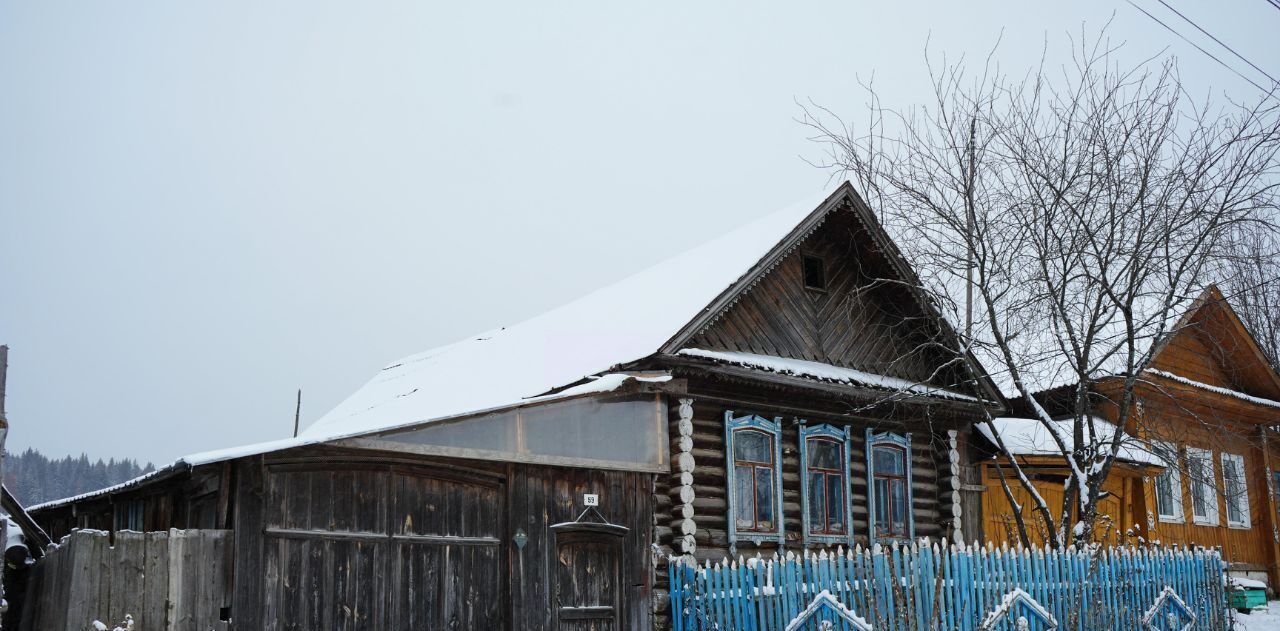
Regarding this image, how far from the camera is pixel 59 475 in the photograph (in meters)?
79.4

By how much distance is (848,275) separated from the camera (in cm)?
1933

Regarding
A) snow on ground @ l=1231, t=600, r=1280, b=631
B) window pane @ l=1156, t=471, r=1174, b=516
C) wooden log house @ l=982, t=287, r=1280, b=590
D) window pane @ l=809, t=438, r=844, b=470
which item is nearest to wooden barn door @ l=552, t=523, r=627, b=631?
window pane @ l=809, t=438, r=844, b=470

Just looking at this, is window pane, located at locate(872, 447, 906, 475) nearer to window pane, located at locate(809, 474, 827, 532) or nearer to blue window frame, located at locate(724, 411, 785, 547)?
window pane, located at locate(809, 474, 827, 532)

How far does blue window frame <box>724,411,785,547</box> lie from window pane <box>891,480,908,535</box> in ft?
9.20

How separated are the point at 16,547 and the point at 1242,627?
60.2 feet

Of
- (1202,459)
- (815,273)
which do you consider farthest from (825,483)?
(1202,459)

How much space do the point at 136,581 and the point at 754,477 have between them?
895 cm

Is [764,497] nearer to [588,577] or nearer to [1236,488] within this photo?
Result: [588,577]

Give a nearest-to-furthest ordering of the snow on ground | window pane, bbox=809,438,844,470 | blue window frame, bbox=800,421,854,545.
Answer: blue window frame, bbox=800,421,854,545, window pane, bbox=809,438,844,470, the snow on ground

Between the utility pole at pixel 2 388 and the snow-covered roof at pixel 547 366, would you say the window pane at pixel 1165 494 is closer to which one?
the snow-covered roof at pixel 547 366

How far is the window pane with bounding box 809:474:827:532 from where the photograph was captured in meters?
17.5

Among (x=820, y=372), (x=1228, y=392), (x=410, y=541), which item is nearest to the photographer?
(x=410, y=541)

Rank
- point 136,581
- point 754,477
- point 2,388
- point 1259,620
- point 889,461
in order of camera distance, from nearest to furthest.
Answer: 1. point 2,388
2. point 136,581
3. point 754,477
4. point 889,461
5. point 1259,620

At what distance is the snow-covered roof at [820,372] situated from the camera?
16.2 meters
